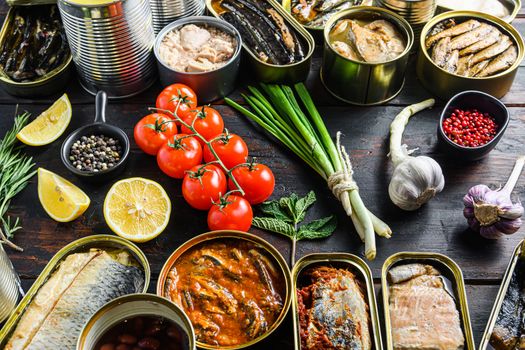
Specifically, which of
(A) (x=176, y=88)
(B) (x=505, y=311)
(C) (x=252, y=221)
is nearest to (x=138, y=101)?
(A) (x=176, y=88)

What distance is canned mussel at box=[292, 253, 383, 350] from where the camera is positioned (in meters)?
2.04

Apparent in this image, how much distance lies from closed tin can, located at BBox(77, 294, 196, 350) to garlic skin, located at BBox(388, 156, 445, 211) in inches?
43.6

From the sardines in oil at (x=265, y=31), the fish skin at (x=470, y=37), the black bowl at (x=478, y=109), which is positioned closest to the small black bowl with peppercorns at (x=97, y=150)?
the sardines in oil at (x=265, y=31)

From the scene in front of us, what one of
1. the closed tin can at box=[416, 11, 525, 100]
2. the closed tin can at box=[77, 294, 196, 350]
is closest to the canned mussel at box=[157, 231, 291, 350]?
the closed tin can at box=[77, 294, 196, 350]

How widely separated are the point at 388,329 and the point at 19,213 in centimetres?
162

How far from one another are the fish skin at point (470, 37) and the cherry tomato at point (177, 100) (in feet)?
4.26

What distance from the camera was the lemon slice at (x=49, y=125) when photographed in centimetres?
285

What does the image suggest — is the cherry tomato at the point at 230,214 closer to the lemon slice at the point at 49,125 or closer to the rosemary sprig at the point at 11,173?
the rosemary sprig at the point at 11,173

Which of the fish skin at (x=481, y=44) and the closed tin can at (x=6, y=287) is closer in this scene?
the closed tin can at (x=6, y=287)

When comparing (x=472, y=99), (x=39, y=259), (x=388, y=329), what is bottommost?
(x=39, y=259)

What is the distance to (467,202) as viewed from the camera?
2.48m

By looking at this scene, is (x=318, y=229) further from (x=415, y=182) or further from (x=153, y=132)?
(x=153, y=132)

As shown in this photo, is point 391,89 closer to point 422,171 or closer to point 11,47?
point 422,171

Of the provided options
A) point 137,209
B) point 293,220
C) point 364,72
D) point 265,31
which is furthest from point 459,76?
point 137,209
